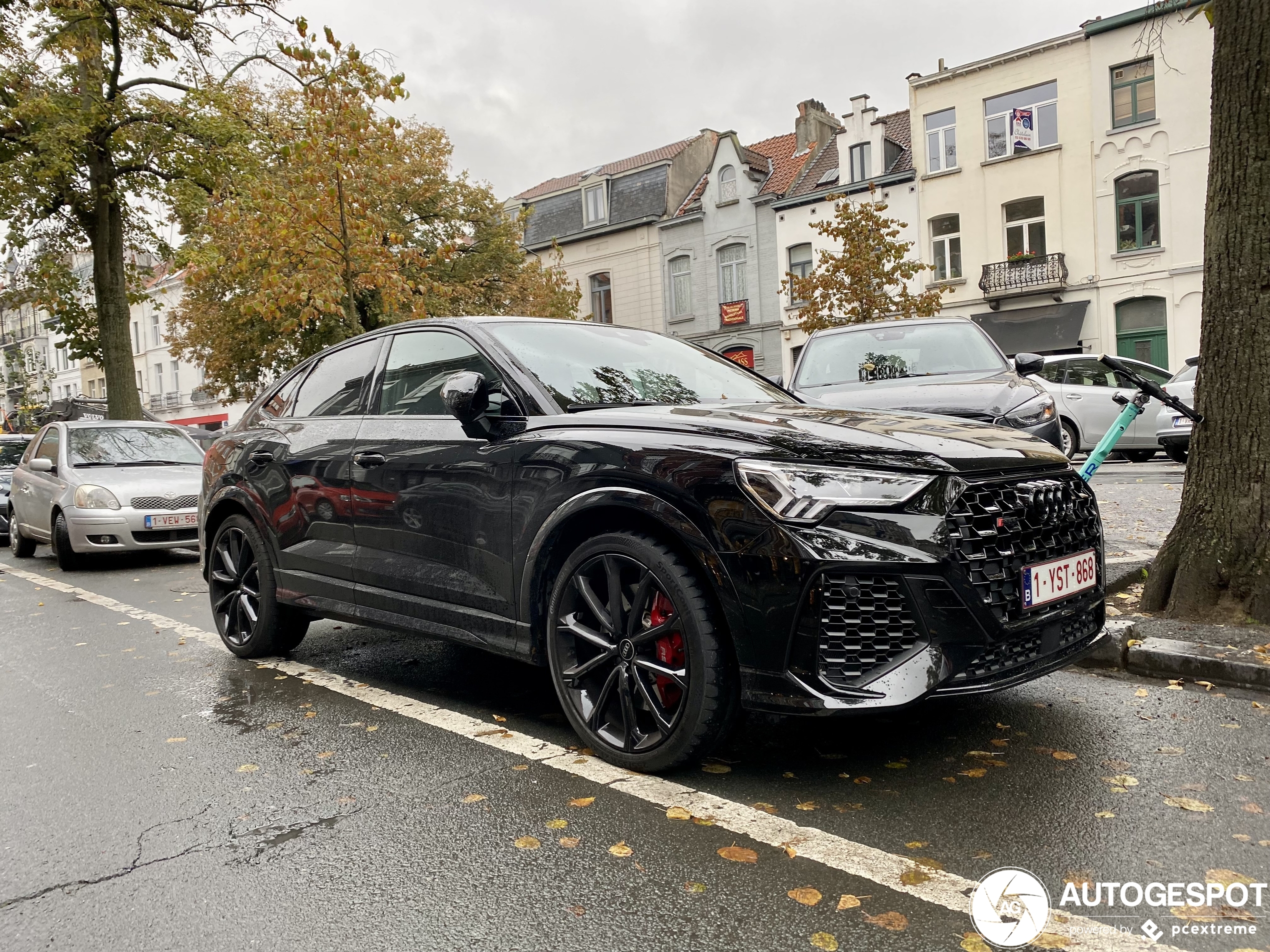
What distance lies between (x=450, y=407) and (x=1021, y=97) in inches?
1147

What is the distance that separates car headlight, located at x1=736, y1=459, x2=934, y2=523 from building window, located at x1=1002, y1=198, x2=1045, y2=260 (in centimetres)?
2781

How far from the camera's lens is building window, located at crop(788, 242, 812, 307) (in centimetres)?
3331

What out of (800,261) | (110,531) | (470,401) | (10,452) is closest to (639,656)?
(470,401)

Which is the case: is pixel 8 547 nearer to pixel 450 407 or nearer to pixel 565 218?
pixel 450 407

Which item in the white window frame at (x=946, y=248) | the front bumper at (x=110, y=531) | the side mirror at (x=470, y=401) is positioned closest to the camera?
the side mirror at (x=470, y=401)

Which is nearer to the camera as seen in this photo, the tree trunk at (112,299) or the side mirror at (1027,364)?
the side mirror at (1027,364)

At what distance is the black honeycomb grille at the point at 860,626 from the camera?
2.95 metres

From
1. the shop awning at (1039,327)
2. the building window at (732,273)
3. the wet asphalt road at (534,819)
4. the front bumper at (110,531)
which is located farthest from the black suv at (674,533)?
the building window at (732,273)

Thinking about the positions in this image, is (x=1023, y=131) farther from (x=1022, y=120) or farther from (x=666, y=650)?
(x=666, y=650)

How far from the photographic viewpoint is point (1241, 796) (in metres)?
3.10

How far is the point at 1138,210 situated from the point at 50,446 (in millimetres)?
25956

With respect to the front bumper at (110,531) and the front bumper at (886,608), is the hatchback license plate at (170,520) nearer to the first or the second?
the front bumper at (110,531)

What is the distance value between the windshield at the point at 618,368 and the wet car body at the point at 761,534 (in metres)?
0.10

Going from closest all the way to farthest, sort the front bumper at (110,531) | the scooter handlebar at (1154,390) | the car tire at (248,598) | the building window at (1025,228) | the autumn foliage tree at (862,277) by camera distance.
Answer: the scooter handlebar at (1154,390) < the car tire at (248,598) < the front bumper at (110,531) < the autumn foliage tree at (862,277) < the building window at (1025,228)
